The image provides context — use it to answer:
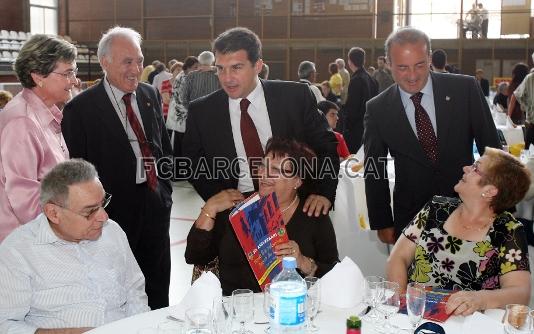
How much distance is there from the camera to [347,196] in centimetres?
397

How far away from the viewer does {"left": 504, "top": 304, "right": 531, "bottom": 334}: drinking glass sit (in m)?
1.73

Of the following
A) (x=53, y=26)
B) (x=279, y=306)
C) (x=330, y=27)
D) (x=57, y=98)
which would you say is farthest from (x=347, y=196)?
(x=53, y=26)

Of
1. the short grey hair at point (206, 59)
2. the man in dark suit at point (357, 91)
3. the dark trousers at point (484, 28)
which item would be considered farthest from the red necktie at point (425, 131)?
the dark trousers at point (484, 28)

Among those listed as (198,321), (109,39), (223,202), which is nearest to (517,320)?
(198,321)

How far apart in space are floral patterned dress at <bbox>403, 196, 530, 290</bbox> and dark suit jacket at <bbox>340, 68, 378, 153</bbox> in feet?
18.1

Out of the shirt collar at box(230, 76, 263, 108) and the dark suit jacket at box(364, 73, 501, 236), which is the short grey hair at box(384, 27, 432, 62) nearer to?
the dark suit jacket at box(364, 73, 501, 236)

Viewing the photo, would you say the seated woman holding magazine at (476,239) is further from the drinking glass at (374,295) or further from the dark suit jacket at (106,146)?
the dark suit jacket at (106,146)

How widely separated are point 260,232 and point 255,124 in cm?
80

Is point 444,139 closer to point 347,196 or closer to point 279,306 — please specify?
point 347,196

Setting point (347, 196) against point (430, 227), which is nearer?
point (430, 227)

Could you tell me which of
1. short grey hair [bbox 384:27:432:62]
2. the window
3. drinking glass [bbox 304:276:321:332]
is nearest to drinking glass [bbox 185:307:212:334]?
drinking glass [bbox 304:276:321:332]

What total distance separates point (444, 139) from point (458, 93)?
240 mm

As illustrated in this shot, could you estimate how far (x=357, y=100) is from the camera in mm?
8047

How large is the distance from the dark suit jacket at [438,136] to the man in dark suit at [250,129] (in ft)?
1.12
